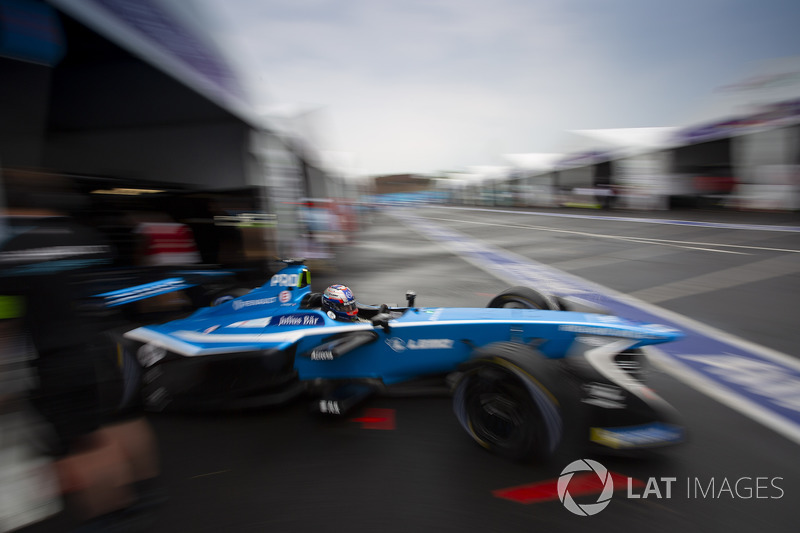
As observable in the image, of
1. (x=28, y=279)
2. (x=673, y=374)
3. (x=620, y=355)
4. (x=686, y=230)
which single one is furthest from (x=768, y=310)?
(x=686, y=230)

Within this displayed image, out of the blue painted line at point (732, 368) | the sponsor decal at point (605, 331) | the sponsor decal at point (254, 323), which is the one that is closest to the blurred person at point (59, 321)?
the sponsor decal at point (254, 323)

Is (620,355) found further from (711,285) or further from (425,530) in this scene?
(711,285)

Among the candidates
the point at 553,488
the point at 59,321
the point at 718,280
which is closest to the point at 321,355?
the point at 59,321

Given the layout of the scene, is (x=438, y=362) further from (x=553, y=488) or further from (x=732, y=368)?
(x=732, y=368)

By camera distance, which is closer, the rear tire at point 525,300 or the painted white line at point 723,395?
the painted white line at point 723,395

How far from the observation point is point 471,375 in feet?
7.55

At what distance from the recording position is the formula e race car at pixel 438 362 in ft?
6.89

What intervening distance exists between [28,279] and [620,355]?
9.26 feet

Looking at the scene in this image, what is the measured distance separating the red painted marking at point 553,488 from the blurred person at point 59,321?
1.73m

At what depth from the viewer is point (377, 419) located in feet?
9.00

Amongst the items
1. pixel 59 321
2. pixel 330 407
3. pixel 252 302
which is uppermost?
pixel 59 321

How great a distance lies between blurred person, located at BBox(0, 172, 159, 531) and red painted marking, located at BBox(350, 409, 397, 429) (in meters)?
1.27

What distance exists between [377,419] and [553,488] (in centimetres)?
114

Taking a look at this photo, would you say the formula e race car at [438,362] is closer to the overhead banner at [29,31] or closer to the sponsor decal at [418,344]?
the sponsor decal at [418,344]
